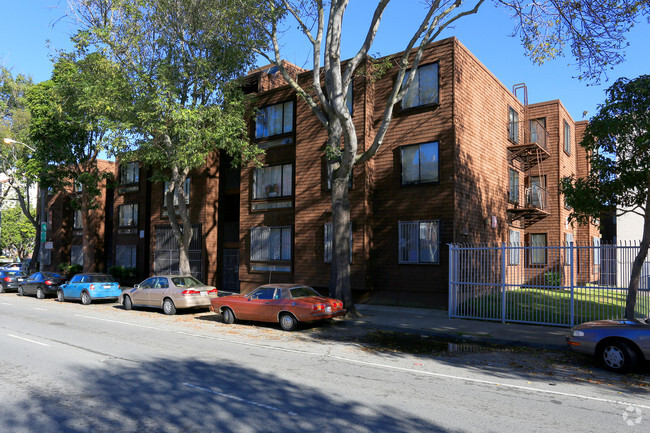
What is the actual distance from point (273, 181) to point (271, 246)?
3113 mm

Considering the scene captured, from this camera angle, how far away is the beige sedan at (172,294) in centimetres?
1730

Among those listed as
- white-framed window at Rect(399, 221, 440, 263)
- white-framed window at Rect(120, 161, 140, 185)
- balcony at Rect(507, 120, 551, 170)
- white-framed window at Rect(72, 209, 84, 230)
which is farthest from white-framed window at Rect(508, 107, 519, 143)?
white-framed window at Rect(72, 209, 84, 230)

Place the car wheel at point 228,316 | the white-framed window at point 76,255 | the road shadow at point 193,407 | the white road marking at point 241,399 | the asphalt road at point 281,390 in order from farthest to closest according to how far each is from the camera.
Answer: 1. the white-framed window at point 76,255
2. the car wheel at point 228,316
3. the white road marking at point 241,399
4. the asphalt road at point 281,390
5. the road shadow at point 193,407

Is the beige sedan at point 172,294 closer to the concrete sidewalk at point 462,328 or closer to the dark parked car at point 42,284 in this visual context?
the concrete sidewalk at point 462,328

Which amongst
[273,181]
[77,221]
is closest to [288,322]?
[273,181]

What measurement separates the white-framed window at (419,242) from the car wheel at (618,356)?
9053 millimetres

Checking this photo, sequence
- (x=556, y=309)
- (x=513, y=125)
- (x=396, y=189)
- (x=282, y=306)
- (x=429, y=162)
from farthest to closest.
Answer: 1. (x=513, y=125)
2. (x=396, y=189)
3. (x=429, y=162)
4. (x=556, y=309)
5. (x=282, y=306)

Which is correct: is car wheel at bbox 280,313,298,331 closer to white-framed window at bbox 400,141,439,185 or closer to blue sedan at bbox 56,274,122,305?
white-framed window at bbox 400,141,439,185

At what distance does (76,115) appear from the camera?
2361 centimetres

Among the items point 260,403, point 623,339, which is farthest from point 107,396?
point 623,339

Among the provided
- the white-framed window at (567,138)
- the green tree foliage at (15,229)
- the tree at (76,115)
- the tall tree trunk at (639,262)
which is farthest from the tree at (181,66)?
the green tree foliage at (15,229)

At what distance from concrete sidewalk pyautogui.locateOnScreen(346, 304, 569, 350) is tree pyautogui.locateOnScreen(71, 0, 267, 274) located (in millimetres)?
9322

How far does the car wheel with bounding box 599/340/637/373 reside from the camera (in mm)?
8453

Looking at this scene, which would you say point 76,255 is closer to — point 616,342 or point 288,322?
point 288,322
